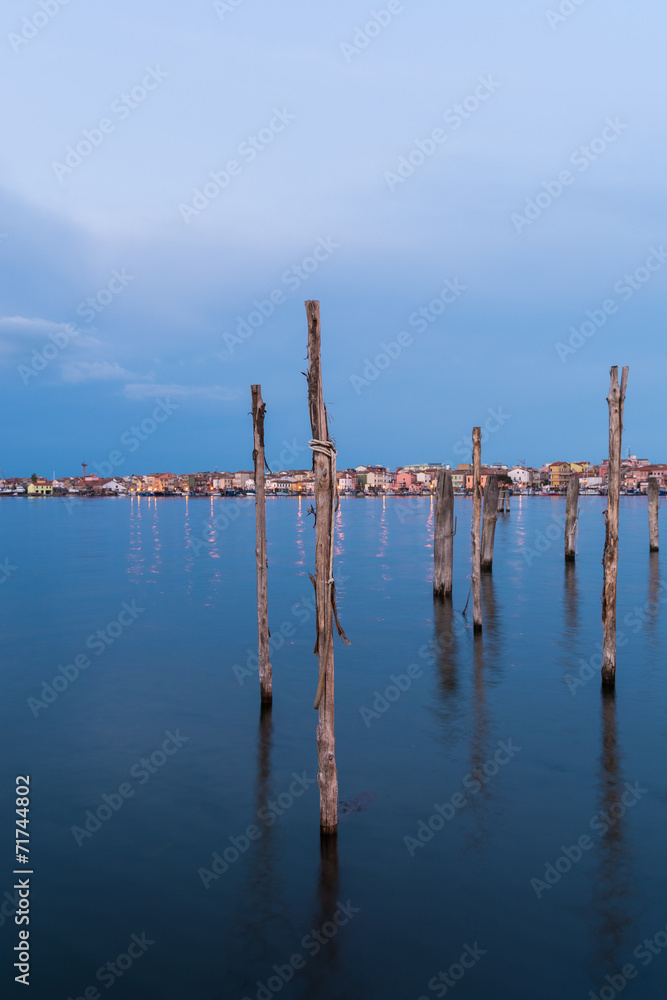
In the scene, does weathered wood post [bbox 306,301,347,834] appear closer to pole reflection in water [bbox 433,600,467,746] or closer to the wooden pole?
pole reflection in water [bbox 433,600,467,746]

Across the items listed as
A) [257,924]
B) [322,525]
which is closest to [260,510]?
[322,525]

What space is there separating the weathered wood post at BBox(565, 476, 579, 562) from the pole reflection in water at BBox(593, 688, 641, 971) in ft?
76.3

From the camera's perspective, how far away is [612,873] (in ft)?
24.2

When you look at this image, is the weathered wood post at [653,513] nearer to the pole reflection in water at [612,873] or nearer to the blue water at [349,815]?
the blue water at [349,815]

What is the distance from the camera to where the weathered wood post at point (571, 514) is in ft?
108

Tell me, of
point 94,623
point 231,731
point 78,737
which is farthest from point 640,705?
point 94,623

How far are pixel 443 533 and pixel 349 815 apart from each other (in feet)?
44.1

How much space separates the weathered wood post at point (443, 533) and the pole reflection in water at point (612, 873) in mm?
10562

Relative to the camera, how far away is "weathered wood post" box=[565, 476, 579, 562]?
33.0m

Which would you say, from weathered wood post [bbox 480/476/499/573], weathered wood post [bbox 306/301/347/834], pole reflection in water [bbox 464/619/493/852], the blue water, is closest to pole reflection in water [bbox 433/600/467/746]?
the blue water

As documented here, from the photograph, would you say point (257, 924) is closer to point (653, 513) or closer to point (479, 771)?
point (479, 771)

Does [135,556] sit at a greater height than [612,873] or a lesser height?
greater

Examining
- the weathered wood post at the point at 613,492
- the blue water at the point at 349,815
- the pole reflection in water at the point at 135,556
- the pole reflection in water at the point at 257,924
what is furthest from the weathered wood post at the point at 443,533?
the pole reflection in water at the point at 135,556

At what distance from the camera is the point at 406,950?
6301 millimetres
